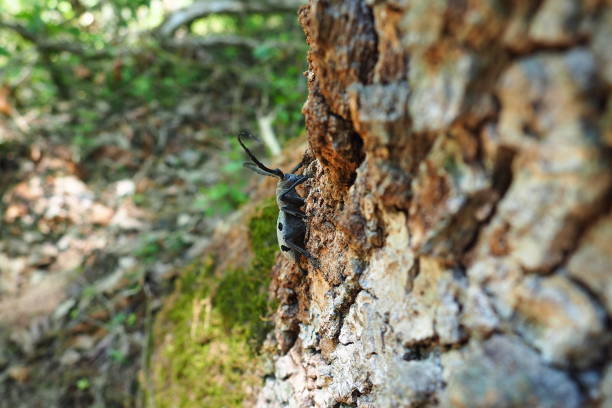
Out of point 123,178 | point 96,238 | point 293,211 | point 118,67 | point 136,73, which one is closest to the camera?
point 293,211

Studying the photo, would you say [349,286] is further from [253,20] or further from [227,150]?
[253,20]

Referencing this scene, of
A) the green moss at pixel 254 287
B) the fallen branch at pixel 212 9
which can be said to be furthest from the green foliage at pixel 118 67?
the green moss at pixel 254 287

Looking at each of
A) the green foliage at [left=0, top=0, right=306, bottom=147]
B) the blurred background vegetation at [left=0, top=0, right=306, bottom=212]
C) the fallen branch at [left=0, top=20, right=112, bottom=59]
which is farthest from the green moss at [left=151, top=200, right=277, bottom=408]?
the fallen branch at [left=0, top=20, right=112, bottom=59]

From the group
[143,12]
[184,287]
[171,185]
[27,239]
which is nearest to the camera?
[184,287]

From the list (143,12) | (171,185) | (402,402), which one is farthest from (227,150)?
(402,402)

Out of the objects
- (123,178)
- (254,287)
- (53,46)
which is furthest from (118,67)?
(254,287)

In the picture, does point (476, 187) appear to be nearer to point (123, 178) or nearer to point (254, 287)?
point (254, 287)
